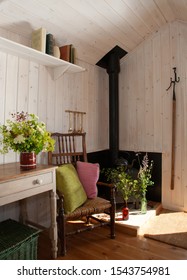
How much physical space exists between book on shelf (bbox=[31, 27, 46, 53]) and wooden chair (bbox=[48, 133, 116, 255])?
0.88m

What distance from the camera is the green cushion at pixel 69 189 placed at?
1.93m

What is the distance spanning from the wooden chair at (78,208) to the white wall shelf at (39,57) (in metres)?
0.75

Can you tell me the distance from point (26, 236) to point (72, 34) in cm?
215

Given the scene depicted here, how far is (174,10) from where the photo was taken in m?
2.66

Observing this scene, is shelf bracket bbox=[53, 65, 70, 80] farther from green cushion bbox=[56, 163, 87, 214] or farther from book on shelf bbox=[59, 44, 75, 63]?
green cushion bbox=[56, 163, 87, 214]

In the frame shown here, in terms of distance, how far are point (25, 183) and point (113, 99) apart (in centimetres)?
195

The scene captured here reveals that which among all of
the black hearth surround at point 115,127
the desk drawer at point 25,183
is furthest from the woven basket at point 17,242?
the black hearth surround at point 115,127

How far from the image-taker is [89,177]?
7.47 feet

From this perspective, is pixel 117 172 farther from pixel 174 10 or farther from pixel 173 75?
pixel 174 10

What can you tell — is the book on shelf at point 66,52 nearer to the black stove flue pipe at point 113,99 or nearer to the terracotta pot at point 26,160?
the black stove flue pipe at point 113,99

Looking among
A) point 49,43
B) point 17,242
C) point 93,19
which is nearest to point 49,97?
point 49,43

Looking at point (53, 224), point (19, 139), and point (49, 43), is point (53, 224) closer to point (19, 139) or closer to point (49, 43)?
point (19, 139)
